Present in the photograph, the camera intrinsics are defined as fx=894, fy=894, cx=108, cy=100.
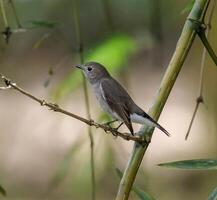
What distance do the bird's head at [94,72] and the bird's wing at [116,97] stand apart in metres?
0.06

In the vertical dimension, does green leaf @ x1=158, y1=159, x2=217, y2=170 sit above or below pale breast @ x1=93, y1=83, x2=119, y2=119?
below

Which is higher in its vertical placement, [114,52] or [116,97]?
[114,52]

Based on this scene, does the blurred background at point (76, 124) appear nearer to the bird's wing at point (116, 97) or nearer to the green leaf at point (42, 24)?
the bird's wing at point (116, 97)

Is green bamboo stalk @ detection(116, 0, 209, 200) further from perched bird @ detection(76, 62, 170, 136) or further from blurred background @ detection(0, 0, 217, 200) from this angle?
blurred background @ detection(0, 0, 217, 200)

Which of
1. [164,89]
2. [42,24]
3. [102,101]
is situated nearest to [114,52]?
[102,101]

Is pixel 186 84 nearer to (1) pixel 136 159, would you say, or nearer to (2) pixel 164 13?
(2) pixel 164 13

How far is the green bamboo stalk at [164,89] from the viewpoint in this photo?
4.09 feet

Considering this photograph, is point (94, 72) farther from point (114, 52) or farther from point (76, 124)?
point (76, 124)

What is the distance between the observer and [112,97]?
1.95 metres

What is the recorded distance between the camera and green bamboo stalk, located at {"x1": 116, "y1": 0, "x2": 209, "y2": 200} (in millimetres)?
1245

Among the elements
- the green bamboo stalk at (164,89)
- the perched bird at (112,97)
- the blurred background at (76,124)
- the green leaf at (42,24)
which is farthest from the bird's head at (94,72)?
the blurred background at (76,124)

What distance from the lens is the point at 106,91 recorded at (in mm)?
1976

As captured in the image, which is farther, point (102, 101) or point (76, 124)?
point (76, 124)

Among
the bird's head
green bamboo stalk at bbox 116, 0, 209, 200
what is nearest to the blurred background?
the bird's head
